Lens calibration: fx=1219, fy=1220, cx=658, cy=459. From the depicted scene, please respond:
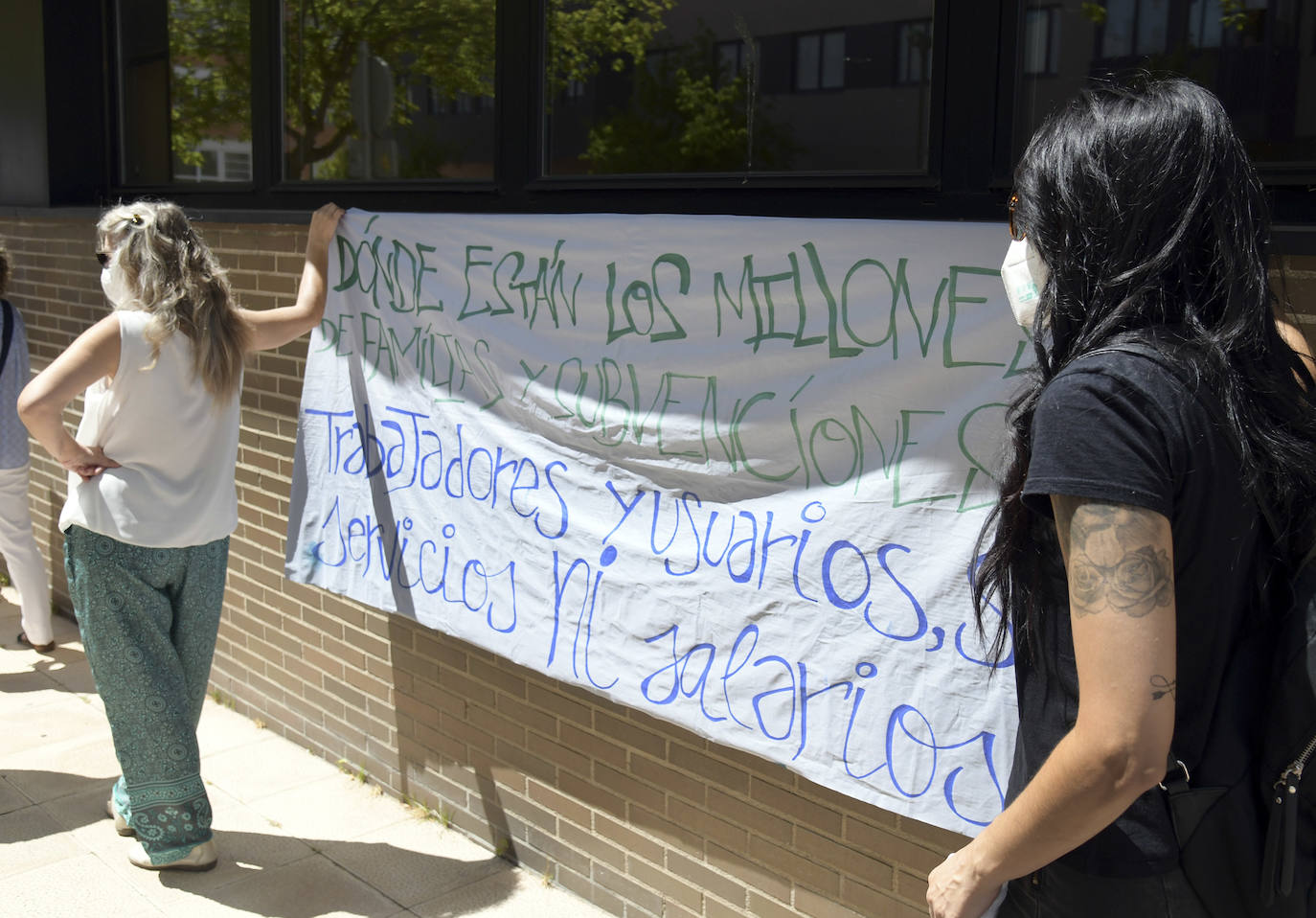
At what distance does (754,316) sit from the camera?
108 inches

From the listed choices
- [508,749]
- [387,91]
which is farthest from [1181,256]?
[387,91]

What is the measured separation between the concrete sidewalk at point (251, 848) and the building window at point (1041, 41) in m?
2.50

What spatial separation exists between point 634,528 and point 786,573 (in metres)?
0.49

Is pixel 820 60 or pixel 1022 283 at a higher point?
pixel 820 60

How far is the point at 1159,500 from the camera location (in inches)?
53.9

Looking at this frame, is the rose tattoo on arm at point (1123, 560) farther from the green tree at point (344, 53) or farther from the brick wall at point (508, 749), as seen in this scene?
the green tree at point (344, 53)

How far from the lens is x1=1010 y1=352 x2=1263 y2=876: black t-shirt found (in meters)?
1.38

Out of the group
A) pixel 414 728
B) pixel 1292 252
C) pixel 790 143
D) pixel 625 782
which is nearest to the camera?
pixel 1292 252

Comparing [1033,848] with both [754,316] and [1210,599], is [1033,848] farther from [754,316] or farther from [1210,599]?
[754,316]

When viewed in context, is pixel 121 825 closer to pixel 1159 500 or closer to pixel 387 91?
pixel 387 91

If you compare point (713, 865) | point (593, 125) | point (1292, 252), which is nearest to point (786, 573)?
point (713, 865)

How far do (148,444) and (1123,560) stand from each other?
9.43ft

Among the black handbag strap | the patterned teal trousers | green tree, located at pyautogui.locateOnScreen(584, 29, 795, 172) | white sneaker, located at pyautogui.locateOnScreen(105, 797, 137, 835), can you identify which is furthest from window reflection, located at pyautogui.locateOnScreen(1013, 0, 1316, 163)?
the black handbag strap

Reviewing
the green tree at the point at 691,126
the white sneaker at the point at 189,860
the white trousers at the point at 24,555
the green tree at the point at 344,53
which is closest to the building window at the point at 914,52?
the green tree at the point at 691,126
